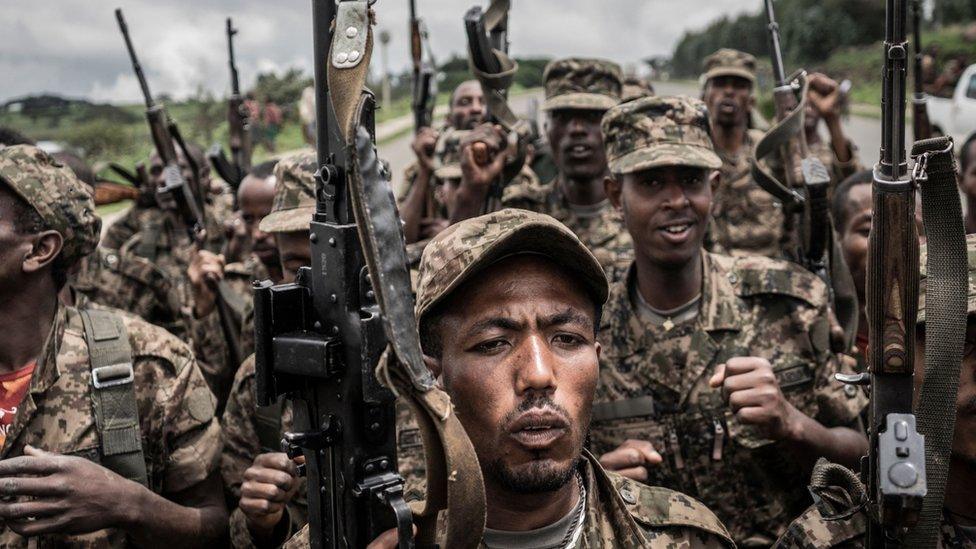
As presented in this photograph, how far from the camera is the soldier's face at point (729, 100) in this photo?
722cm

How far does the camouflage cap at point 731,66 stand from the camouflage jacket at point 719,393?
417cm

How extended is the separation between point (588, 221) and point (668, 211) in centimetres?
183

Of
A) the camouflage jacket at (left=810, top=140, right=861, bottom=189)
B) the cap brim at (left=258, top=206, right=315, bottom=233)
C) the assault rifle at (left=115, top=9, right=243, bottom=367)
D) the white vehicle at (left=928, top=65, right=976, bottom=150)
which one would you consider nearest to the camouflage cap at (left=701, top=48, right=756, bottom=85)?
the camouflage jacket at (left=810, top=140, right=861, bottom=189)

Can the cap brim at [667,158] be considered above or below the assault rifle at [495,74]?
below

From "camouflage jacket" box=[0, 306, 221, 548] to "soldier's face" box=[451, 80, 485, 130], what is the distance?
4.90 m

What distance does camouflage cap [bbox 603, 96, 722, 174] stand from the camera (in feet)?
12.0

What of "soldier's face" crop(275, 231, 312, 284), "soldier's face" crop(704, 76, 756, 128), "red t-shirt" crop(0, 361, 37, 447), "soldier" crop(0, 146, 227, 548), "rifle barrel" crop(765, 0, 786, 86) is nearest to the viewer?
"soldier" crop(0, 146, 227, 548)

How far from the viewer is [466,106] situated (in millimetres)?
7836

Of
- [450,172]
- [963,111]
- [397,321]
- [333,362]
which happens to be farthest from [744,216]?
[963,111]

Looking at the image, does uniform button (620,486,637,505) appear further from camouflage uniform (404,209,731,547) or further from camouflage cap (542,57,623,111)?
camouflage cap (542,57,623,111)

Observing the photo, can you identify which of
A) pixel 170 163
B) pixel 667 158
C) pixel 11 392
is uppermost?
pixel 170 163

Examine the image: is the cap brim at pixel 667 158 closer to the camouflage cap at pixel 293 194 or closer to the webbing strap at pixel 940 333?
the camouflage cap at pixel 293 194

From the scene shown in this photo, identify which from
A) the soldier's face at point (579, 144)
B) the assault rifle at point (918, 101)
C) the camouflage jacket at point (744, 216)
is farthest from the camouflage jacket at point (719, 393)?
the assault rifle at point (918, 101)

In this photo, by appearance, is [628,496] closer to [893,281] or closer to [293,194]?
[893,281]
